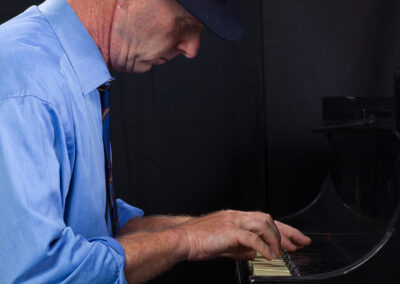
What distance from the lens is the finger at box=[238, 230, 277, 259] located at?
1045 millimetres

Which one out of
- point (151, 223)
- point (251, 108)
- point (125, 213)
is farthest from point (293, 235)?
point (251, 108)

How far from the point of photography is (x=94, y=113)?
1064mm

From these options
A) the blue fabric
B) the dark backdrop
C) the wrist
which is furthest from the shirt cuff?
the dark backdrop

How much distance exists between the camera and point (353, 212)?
173 centimetres

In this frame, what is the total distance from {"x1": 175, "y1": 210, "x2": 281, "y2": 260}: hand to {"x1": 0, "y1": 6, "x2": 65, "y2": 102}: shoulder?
1.29ft

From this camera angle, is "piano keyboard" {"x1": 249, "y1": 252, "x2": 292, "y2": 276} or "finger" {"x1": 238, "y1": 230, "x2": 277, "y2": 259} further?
"piano keyboard" {"x1": 249, "y1": 252, "x2": 292, "y2": 276}

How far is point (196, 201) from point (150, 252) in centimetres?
231

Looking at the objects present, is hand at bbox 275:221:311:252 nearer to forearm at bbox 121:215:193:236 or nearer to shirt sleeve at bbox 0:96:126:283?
forearm at bbox 121:215:193:236

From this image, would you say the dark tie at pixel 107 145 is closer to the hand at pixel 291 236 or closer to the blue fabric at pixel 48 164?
the blue fabric at pixel 48 164

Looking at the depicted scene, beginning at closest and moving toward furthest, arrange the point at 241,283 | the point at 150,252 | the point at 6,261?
1. the point at 6,261
2. the point at 150,252
3. the point at 241,283

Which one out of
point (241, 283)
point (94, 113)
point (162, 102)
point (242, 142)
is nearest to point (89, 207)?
point (94, 113)

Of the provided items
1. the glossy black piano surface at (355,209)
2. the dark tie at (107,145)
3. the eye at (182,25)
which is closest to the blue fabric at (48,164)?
the dark tie at (107,145)

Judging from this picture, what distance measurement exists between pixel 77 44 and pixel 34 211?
42 centimetres

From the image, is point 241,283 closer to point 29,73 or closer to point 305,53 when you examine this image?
point 29,73
